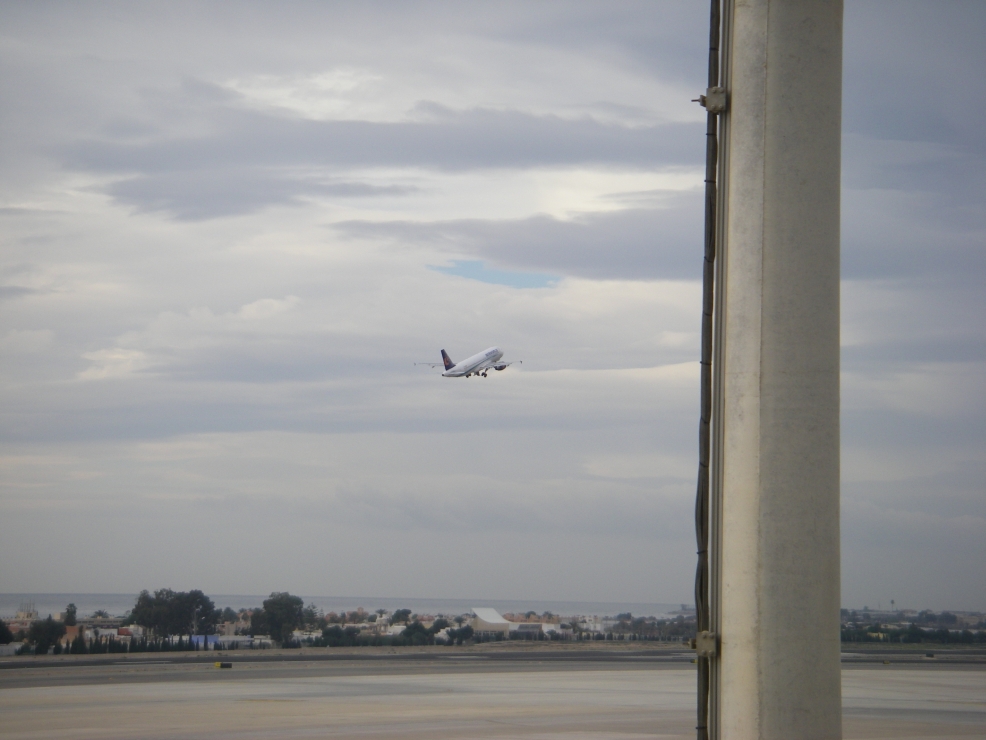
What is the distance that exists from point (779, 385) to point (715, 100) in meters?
1.68

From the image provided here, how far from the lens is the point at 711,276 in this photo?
594 cm

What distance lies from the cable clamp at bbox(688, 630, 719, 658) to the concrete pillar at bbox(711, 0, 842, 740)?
54 millimetres

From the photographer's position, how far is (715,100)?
19.3 ft

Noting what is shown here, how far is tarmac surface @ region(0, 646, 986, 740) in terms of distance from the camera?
3281 centimetres

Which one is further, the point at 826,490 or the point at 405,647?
the point at 405,647

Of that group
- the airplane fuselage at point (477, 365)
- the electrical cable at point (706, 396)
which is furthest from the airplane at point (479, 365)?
the electrical cable at point (706, 396)

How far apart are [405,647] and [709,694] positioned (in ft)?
293

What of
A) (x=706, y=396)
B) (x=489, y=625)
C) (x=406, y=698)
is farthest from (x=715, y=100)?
(x=489, y=625)

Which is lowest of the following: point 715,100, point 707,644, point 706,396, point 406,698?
point 406,698

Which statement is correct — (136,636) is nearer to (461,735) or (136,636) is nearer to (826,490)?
(461,735)

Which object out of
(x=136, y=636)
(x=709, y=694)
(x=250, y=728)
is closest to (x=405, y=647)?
(x=136, y=636)

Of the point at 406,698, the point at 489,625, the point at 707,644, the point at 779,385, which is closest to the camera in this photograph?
the point at 779,385

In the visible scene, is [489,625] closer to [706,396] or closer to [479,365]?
[479,365]

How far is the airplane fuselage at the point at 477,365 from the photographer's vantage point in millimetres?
96375
